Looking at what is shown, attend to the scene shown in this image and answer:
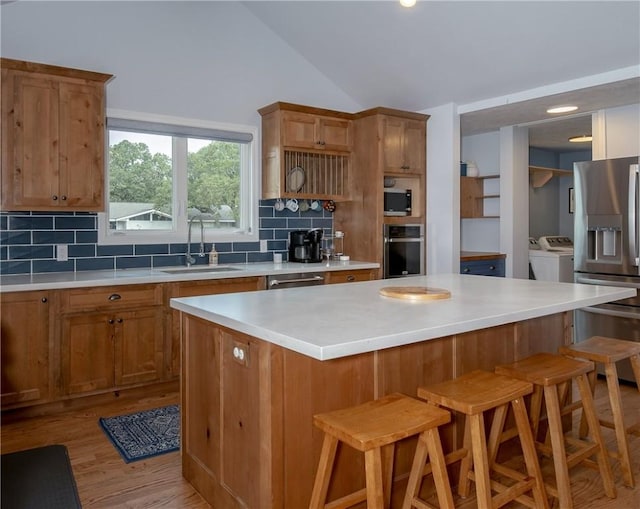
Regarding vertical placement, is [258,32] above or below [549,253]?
above

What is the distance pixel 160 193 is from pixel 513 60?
118 inches

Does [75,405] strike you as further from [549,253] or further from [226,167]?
[549,253]

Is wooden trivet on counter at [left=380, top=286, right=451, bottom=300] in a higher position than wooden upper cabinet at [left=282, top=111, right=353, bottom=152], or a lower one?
lower

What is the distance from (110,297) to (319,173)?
7.44 ft

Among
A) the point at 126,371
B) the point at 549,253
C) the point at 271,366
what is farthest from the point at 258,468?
the point at 549,253

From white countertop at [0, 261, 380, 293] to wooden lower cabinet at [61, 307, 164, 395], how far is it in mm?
220

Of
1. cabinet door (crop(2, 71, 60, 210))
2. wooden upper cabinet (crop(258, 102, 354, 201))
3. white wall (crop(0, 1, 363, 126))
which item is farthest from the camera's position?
wooden upper cabinet (crop(258, 102, 354, 201))

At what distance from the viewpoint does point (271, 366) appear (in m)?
1.71

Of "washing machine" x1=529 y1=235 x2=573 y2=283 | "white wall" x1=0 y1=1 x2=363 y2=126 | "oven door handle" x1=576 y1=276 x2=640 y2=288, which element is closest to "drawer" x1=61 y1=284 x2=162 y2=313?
"white wall" x1=0 y1=1 x2=363 y2=126

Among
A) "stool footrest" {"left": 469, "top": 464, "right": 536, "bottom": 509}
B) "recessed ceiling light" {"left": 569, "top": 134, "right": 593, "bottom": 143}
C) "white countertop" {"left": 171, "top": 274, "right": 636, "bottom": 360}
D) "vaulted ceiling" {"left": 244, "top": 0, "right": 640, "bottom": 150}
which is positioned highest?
"vaulted ceiling" {"left": 244, "top": 0, "right": 640, "bottom": 150}

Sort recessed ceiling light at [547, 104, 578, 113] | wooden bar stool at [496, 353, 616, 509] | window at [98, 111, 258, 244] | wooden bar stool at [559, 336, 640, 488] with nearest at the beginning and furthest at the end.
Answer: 1. wooden bar stool at [496, 353, 616, 509]
2. wooden bar stool at [559, 336, 640, 488]
3. window at [98, 111, 258, 244]
4. recessed ceiling light at [547, 104, 578, 113]

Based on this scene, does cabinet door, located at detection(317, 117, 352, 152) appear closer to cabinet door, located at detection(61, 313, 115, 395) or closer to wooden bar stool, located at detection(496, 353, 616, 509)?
cabinet door, located at detection(61, 313, 115, 395)

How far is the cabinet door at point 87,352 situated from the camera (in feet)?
10.5

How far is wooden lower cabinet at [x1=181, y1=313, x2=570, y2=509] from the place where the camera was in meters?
1.73
